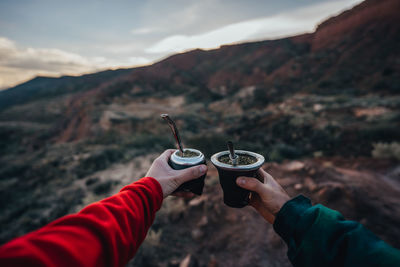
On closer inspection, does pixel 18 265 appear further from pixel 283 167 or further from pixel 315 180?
pixel 283 167

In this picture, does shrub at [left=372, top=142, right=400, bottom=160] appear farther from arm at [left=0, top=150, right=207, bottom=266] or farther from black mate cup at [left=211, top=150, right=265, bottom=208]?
arm at [left=0, top=150, right=207, bottom=266]

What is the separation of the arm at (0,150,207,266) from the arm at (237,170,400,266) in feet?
2.78

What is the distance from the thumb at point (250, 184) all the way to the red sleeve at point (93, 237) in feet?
2.08

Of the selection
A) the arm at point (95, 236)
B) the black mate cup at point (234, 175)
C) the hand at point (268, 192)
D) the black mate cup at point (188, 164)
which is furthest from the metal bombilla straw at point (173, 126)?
the hand at point (268, 192)

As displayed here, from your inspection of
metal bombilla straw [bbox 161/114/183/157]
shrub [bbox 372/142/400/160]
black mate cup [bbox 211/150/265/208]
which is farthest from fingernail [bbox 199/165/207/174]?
shrub [bbox 372/142/400/160]

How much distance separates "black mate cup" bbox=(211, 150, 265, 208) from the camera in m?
1.30

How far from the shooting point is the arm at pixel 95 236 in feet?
1.79

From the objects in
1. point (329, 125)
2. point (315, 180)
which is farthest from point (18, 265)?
point (329, 125)

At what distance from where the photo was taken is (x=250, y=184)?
1.30 meters

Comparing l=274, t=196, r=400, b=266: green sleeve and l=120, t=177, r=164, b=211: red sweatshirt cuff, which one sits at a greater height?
l=120, t=177, r=164, b=211: red sweatshirt cuff

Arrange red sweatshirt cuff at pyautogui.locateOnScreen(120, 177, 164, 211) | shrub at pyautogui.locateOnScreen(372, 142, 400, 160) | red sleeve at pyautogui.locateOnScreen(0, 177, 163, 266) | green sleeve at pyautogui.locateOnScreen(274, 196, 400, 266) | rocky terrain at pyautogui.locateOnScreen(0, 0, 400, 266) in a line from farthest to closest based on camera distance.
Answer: shrub at pyautogui.locateOnScreen(372, 142, 400, 160) → rocky terrain at pyautogui.locateOnScreen(0, 0, 400, 266) → red sweatshirt cuff at pyautogui.locateOnScreen(120, 177, 164, 211) → green sleeve at pyautogui.locateOnScreen(274, 196, 400, 266) → red sleeve at pyautogui.locateOnScreen(0, 177, 163, 266)

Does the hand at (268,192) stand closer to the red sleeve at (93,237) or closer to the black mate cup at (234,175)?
the black mate cup at (234,175)

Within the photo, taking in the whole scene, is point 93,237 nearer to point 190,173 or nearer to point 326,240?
point 190,173

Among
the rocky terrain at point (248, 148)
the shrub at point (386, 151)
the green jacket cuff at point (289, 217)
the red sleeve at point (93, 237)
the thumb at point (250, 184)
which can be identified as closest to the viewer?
the red sleeve at point (93, 237)
